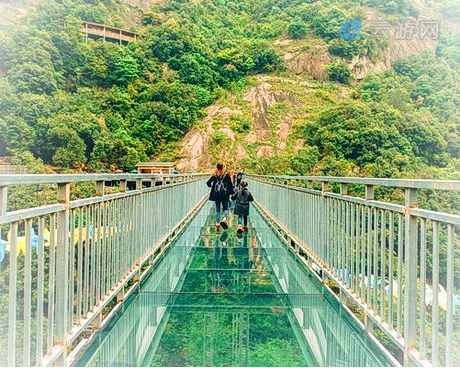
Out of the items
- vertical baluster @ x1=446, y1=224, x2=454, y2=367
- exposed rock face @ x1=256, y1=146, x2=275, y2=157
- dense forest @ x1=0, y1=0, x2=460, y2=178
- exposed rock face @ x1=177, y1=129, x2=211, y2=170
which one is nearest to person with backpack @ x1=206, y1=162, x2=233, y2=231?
vertical baluster @ x1=446, y1=224, x2=454, y2=367

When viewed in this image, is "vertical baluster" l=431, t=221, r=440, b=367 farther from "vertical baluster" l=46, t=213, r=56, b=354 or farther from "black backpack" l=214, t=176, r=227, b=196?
"black backpack" l=214, t=176, r=227, b=196

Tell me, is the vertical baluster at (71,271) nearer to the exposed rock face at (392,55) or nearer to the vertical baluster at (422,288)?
the vertical baluster at (422,288)

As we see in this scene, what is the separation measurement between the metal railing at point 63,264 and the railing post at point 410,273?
1.63 meters

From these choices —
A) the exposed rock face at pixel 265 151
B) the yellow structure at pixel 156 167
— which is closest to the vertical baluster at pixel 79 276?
the yellow structure at pixel 156 167

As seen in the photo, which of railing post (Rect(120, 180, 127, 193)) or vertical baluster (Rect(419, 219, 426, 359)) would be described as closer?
vertical baluster (Rect(419, 219, 426, 359))

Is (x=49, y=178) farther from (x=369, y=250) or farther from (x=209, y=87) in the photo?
(x=209, y=87)

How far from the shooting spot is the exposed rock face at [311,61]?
85062 mm

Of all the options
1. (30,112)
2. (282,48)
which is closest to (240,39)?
(282,48)

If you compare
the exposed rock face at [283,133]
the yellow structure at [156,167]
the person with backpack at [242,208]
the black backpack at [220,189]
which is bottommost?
the person with backpack at [242,208]

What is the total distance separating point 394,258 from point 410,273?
0.86 m

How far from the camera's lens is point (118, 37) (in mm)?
90188

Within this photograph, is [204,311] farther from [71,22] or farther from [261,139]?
[71,22]

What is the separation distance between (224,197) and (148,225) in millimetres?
3453

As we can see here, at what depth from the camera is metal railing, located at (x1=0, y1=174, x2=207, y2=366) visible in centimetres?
183
